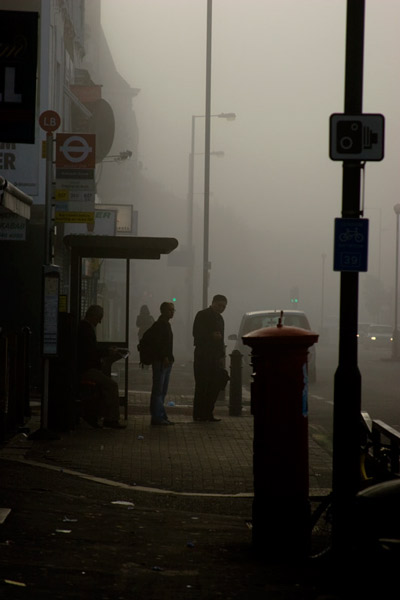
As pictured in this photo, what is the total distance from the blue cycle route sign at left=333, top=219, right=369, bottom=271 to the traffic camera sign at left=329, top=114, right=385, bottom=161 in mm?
417

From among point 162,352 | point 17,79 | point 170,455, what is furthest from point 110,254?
point 17,79

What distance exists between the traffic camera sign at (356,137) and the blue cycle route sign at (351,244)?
417 millimetres

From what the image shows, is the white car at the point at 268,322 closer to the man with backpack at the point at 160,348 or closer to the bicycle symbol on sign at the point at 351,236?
the man with backpack at the point at 160,348

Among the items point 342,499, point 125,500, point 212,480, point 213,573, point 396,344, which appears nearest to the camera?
point 213,573

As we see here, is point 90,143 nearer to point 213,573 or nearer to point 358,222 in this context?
point 358,222

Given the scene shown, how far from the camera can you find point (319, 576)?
688 centimetres

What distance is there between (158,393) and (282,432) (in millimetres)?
8539

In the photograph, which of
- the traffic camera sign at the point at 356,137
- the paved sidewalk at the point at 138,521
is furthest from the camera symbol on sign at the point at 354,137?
the paved sidewalk at the point at 138,521

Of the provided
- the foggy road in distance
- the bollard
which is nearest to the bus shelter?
the bollard

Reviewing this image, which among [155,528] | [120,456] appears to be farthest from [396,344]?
[155,528]

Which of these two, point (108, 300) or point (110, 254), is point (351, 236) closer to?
point (110, 254)

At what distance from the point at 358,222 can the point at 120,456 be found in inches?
223

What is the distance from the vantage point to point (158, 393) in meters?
16.1

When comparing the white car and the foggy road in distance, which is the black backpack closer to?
the foggy road in distance
